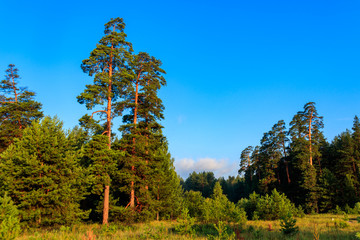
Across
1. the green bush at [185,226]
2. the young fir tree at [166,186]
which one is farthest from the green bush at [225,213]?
the young fir tree at [166,186]

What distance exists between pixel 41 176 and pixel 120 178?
674cm

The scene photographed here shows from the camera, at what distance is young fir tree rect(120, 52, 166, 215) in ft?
69.5

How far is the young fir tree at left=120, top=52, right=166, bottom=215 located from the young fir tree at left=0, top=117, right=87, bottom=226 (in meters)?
5.70

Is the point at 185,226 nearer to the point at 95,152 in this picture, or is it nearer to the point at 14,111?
the point at 95,152

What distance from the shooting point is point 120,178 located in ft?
66.9

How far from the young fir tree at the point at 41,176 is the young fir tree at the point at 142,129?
570 cm

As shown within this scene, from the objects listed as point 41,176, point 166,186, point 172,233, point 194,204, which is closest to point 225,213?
point 166,186

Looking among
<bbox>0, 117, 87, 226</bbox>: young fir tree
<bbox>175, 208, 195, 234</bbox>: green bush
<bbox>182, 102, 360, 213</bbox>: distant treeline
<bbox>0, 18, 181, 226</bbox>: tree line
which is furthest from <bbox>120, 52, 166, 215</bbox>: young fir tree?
<bbox>182, 102, 360, 213</bbox>: distant treeline

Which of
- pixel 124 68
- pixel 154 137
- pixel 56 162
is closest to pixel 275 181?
pixel 154 137

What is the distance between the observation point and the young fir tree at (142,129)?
834 inches

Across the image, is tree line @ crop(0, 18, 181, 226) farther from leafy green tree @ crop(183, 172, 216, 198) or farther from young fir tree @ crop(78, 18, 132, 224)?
leafy green tree @ crop(183, 172, 216, 198)

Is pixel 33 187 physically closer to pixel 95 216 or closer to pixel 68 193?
pixel 68 193

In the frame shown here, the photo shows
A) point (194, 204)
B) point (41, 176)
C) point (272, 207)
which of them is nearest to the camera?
point (41, 176)

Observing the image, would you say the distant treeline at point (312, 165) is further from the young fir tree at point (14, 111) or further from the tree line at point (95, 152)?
the young fir tree at point (14, 111)
